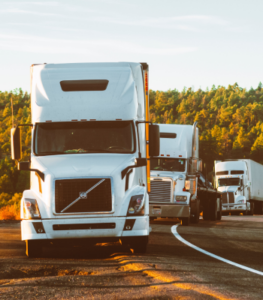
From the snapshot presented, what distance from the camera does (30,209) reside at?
1055 centimetres

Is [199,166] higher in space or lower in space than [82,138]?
lower

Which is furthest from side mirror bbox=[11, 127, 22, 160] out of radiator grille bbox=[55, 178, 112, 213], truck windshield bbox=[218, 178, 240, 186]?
truck windshield bbox=[218, 178, 240, 186]

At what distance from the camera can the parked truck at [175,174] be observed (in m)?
22.7

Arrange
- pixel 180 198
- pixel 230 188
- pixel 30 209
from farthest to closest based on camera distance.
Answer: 1. pixel 230 188
2. pixel 180 198
3. pixel 30 209

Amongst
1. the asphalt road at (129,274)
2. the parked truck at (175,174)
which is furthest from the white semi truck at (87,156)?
the parked truck at (175,174)

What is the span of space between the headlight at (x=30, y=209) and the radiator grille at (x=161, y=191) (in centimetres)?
1267

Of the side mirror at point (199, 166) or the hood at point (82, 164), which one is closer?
the hood at point (82, 164)

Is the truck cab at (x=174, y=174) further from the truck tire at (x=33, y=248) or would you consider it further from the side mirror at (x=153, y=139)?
the truck tire at (x=33, y=248)

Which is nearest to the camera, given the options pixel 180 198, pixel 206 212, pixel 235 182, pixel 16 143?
pixel 16 143

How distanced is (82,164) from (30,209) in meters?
1.29

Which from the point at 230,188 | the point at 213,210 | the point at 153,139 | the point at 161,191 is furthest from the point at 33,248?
the point at 230,188

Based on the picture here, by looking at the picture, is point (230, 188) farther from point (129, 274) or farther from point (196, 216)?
point (129, 274)

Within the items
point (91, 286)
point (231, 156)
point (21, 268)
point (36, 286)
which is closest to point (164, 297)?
point (91, 286)

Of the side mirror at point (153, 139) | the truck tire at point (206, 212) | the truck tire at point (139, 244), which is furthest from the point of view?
the truck tire at point (206, 212)
